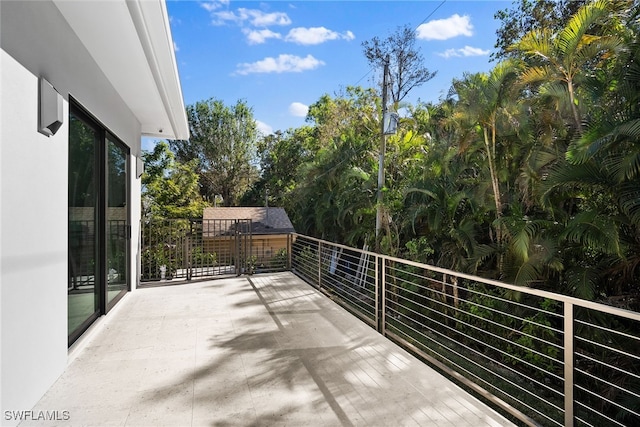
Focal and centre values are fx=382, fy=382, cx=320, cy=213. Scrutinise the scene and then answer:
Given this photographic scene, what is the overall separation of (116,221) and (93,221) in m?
1.16

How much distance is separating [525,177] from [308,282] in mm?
3921

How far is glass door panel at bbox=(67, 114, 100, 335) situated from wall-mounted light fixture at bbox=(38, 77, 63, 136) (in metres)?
0.78

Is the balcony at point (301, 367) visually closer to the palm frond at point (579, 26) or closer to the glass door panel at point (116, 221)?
the glass door panel at point (116, 221)

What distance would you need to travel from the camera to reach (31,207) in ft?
7.94

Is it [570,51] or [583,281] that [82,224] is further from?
[570,51]

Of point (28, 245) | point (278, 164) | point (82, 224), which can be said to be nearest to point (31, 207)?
point (28, 245)

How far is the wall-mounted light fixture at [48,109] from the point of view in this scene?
8.46 ft

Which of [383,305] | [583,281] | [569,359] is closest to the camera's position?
[569,359]

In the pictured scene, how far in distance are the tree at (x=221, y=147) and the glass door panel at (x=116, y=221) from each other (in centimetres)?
1944

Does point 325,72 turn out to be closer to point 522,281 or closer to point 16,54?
point 522,281

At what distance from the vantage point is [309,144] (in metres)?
19.5

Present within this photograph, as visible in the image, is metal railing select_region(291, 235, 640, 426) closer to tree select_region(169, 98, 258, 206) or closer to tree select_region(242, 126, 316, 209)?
tree select_region(242, 126, 316, 209)

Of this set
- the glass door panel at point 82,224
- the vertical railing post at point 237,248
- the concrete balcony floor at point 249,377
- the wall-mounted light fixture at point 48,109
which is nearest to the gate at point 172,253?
the vertical railing post at point 237,248

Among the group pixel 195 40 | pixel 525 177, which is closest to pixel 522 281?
pixel 525 177
